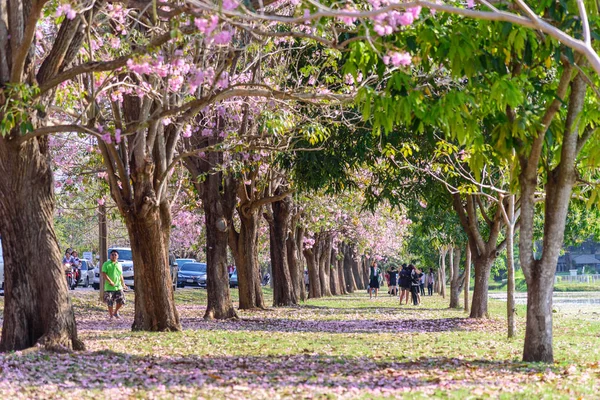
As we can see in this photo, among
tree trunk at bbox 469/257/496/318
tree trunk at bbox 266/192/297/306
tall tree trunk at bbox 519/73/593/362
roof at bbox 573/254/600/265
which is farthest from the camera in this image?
roof at bbox 573/254/600/265

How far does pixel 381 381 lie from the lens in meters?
9.72

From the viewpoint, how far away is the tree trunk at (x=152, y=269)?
16.4 m

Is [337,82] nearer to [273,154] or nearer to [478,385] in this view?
[273,154]

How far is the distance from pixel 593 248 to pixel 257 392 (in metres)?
137

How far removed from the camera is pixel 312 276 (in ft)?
157

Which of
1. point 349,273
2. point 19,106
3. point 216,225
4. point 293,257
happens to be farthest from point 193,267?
point 19,106

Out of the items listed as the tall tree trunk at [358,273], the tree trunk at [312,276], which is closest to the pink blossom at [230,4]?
the tree trunk at [312,276]

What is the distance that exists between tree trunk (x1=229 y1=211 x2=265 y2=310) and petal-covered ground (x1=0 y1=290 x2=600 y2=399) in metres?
8.66

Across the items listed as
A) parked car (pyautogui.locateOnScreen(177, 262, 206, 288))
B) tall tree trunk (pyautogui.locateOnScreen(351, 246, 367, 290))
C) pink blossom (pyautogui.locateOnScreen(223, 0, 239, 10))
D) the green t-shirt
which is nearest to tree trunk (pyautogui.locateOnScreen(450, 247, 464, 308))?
the green t-shirt

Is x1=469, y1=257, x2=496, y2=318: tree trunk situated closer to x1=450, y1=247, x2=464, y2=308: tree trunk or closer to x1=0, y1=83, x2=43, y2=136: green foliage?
x1=450, y1=247, x2=464, y2=308: tree trunk

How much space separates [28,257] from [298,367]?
372 centimetres

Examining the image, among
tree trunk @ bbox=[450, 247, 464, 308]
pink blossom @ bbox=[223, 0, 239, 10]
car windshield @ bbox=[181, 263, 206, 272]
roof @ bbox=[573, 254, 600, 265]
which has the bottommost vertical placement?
tree trunk @ bbox=[450, 247, 464, 308]

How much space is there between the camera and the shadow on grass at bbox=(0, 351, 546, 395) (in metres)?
9.45

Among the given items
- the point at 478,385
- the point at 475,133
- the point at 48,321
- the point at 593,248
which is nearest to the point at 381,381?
the point at 478,385
